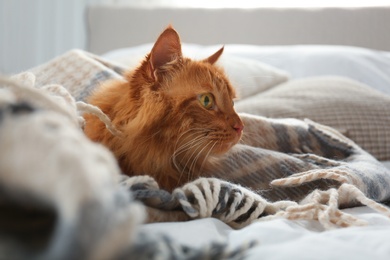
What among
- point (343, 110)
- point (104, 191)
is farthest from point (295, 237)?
point (343, 110)

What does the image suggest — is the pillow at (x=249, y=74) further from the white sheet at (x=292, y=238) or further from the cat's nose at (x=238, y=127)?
the white sheet at (x=292, y=238)

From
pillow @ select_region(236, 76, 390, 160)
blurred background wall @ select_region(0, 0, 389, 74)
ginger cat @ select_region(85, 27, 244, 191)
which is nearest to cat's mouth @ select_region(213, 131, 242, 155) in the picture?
ginger cat @ select_region(85, 27, 244, 191)

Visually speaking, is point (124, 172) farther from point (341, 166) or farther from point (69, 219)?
point (69, 219)

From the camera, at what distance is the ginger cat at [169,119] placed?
92 cm

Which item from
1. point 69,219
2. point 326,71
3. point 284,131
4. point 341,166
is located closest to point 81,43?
point 326,71

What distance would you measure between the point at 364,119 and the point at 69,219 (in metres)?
1.37

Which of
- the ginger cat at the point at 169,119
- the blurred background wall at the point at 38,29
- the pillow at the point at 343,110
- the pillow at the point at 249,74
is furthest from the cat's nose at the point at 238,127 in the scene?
the blurred background wall at the point at 38,29

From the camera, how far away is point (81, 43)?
342 cm

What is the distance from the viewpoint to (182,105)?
3.05 feet

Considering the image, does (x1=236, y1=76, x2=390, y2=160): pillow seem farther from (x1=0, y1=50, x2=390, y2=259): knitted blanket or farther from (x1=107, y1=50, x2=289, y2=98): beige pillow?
(x1=0, y1=50, x2=390, y2=259): knitted blanket

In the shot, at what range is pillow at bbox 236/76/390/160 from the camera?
1587 mm

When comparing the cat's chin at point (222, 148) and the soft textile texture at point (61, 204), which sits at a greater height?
the soft textile texture at point (61, 204)

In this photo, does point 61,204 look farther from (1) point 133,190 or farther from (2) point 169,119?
(2) point 169,119

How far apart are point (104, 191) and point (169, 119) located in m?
0.55
